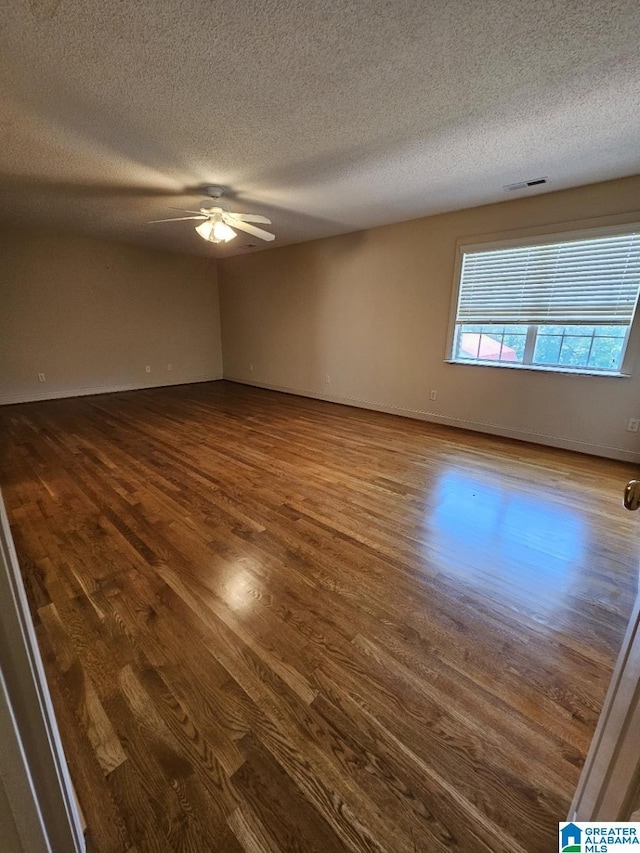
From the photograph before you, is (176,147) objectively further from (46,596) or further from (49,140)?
(46,596)

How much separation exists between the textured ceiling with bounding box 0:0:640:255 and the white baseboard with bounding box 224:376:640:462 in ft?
7.70

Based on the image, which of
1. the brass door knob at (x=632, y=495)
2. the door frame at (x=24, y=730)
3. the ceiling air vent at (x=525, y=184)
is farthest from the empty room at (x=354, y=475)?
the brass door knob at (x=632, y=495)

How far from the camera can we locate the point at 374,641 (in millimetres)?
1430

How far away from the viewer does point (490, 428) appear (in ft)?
13.5

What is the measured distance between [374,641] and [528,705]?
54 cm

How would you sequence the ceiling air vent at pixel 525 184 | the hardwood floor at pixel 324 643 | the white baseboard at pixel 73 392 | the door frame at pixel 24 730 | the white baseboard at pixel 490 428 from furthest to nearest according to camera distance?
the white baseboard at pixel 73 392 → the white baseboard at pixel 490 428 → the ceiling air vent at pixel 525 184 → the hardwood floor at pixel 324 643 → the door frame at pixel 24 730

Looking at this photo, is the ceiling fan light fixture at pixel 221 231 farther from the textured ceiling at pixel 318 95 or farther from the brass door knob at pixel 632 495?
the brass door knob at pixel 632 495

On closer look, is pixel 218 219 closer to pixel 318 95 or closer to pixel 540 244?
pixel 318 95

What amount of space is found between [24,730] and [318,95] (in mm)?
2759

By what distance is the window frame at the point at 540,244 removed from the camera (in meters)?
3.11

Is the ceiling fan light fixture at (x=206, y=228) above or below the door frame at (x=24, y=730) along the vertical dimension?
above

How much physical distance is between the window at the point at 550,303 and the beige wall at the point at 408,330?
0.16 metres

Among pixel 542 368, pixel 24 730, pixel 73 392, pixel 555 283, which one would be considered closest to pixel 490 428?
pixel 542 368

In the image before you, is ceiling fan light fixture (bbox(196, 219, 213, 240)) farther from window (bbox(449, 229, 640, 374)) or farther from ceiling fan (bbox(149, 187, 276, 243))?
window (bbox(449, 229, 640, 374))
